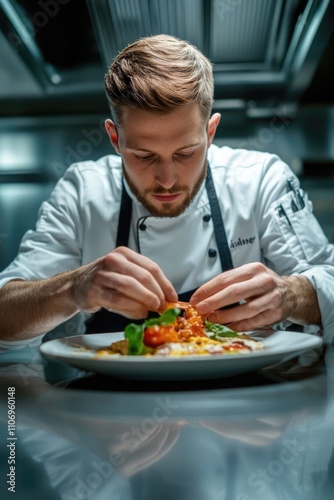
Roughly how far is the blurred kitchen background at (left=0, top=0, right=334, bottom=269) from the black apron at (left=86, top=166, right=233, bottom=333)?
0.39 m

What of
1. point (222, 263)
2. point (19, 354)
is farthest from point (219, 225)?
point (19, 354)

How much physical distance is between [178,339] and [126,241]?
0.68m

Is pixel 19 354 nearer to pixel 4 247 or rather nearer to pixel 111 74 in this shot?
pixel 111 74

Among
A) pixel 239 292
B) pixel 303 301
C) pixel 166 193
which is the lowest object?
pixel 303 301

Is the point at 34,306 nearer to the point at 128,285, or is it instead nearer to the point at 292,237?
the point at 128,285

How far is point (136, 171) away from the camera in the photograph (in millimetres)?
1501

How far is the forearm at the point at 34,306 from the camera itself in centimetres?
137

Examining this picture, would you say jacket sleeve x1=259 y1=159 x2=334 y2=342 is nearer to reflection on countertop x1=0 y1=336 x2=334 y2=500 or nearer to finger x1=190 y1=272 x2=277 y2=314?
finger x1=190 y1=272 x2=277 y2=314

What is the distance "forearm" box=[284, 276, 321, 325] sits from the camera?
54.6 inches

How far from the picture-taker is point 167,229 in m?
1.71

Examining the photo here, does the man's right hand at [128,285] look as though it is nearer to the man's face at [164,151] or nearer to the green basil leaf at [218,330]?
the green basil leaf at [218,330]

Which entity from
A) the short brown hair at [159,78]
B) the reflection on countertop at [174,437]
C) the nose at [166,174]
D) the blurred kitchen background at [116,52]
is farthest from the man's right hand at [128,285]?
the blurred kitchen background at [116,52]

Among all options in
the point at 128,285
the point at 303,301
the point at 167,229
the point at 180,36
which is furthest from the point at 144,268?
the point at 180,36

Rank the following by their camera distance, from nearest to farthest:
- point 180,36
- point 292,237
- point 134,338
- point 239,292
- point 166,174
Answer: point 134,338 < point 239,292 < point 166,174 < point 292,237 < point 180,36
